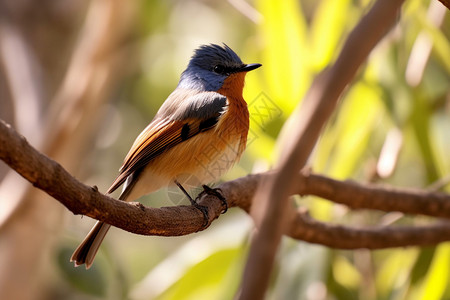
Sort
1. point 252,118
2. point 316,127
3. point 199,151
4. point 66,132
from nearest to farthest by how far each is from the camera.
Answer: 1. point 316,127
2. point 199,151
3. point 252,118
4. point 66,132

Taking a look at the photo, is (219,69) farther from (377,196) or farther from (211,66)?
(377,196)

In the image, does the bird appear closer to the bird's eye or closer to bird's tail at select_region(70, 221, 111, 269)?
the bird's eye

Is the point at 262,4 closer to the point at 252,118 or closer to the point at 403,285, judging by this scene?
the point at 252,118

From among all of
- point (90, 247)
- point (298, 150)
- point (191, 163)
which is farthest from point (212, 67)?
point (298, 150)

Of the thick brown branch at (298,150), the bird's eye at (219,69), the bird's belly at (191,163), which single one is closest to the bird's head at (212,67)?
the bird's eye at (219,69)

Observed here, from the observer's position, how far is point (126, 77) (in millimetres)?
7344

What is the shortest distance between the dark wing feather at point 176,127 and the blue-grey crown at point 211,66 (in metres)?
0.10

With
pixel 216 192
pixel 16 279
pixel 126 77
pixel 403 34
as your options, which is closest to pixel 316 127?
pixel 216 192

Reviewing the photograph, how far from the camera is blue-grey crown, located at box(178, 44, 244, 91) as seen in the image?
337 centimetres

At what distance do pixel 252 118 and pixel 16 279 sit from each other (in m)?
2.16

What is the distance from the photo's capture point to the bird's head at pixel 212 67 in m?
3.37

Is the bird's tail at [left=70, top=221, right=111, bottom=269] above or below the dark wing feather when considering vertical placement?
below

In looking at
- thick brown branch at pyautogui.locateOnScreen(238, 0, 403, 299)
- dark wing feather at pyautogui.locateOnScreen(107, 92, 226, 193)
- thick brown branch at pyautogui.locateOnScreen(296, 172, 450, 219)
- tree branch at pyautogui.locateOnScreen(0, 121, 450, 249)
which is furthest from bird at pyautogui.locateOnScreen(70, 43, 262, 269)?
thick brown branch at pyautogui.locateOnScreen(238, 0, 403, 299)

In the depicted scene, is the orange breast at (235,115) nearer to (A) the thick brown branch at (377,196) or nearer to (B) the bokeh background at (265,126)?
(B) the bokeh background at (265,126)
